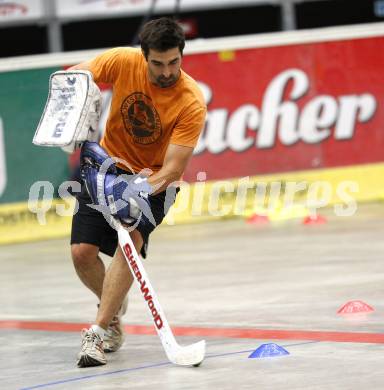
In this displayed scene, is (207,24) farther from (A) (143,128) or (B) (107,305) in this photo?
(B) (107,305)

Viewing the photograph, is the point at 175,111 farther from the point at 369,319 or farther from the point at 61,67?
the point at 61,67

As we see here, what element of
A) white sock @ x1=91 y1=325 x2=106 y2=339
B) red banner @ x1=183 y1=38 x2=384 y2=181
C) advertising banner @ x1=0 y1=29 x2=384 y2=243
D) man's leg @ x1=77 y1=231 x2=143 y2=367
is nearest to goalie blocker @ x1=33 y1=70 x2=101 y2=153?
man's leg @ x1=77 y1=231 x2=143 y2=367

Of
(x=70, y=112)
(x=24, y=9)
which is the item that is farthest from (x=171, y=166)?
(x=24, y=9)

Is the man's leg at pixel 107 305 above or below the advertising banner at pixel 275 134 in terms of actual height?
below

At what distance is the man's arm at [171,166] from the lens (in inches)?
310

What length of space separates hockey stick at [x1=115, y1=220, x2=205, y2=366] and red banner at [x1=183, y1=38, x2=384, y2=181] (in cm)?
833

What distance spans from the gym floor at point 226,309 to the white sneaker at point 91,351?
0.05m

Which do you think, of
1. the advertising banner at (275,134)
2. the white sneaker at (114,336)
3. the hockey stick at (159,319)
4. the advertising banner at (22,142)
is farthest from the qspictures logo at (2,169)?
the hockey stick at (159,319)

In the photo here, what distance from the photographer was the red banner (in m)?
16.3

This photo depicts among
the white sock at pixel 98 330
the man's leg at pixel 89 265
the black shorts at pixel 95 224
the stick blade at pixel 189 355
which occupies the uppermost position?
the black shorts at pixel 95 224

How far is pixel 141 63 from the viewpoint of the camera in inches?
317

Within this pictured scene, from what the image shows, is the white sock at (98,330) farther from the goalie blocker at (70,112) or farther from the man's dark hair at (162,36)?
the man's dark hair at (162,36)

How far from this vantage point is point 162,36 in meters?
7.64

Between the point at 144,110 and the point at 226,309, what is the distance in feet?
8.06
